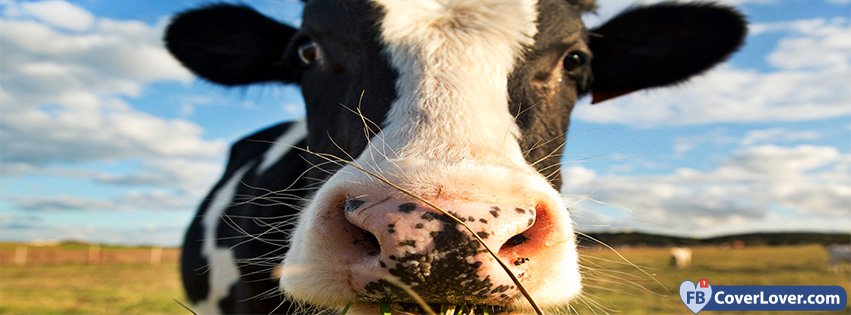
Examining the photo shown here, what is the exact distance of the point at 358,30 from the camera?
296cm

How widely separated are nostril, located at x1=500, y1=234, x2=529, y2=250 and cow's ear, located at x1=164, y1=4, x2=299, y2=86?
2.68 metres

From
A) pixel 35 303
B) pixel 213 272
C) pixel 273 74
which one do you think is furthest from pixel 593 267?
pixel 35 303

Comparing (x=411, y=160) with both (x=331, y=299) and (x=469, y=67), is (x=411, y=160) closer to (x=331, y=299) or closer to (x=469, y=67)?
(x=331, y=299)

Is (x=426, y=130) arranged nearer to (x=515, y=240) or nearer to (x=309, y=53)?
(x=515, y=240)

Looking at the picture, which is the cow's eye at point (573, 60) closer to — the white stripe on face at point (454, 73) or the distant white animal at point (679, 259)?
the white stripe on face at point (454, 73)

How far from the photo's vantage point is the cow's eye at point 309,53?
10.8 feet

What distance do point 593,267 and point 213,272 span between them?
306 centimetres

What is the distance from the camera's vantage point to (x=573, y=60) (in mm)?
3275

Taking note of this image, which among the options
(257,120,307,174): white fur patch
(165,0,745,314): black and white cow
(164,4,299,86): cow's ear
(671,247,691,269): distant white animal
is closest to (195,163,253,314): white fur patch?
(165,0,745,314): black and white cow

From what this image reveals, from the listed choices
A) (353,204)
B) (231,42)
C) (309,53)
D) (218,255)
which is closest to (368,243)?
(353,204)

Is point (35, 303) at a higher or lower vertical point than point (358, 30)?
lower

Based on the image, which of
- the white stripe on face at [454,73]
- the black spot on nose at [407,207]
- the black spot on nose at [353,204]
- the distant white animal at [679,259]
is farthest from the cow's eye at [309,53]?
the distant white animal at [679,259]

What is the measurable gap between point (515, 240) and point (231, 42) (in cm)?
304

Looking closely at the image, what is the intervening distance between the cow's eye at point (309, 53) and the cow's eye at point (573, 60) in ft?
3.96
